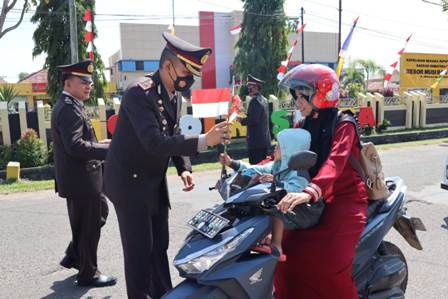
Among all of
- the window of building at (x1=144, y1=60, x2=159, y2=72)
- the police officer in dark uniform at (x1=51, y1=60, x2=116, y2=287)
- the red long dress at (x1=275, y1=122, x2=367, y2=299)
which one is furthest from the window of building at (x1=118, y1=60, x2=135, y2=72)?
the red long dress at (x1=275, y1=122, x2=367, y2=299)

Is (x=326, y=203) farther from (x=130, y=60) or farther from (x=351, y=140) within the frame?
(x=130, y=60)

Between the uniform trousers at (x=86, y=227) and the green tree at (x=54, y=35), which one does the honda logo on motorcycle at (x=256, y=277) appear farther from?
the green tree at (x=54, y=35)

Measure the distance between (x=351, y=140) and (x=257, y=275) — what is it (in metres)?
0.92

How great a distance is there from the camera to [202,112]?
2.95m

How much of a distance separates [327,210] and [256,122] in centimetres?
551

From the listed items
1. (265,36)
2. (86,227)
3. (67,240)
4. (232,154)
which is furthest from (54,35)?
(86,227)

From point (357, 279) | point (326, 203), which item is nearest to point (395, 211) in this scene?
point (357, 279)

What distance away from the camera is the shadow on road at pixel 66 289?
3798mm

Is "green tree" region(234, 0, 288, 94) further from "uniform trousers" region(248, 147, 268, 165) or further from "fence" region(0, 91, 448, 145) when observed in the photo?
"uniform trousers" region(248, 147, 268, 165)

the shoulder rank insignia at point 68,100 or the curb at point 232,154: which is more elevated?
the shoulder rank insignia at point 68,100

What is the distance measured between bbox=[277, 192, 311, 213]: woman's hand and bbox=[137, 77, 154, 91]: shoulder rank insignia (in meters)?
1.09

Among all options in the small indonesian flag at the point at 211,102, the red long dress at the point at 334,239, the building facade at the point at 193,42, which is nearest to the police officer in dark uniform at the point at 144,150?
the small indonesian flag at the point at 211,102

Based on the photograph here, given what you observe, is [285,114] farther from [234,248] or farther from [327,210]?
[234,248]

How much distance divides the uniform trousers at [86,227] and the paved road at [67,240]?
0.19 metres
